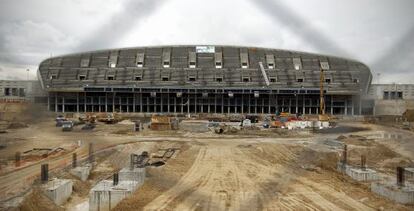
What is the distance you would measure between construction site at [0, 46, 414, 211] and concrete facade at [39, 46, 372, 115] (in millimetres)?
178

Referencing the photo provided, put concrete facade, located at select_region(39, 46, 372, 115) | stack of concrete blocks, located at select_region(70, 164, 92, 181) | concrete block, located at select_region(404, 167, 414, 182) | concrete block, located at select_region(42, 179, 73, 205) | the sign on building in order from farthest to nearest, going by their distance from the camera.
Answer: the sign on building
concrete facade, located at select_region(39, 46, 372, 115)
stack of concrete blocks, located at select_region(70, 164, 92, 181)
concrete block, located at select_region(404, 167, 414, 182)
concrete block, located at select_region(42, 179, 73, 205)

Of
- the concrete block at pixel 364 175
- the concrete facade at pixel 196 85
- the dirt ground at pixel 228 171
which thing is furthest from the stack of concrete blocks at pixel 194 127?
the concrete block at pixel 364 175

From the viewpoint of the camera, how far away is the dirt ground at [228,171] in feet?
54.0

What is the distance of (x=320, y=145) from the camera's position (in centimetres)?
3544

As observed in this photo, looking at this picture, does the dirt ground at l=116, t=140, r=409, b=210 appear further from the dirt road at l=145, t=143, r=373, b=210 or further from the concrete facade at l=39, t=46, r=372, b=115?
the concrete facade at l=39, t=46, r=372, b=115

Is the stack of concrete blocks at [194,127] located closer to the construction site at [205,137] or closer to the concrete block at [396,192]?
the construction site at [205,137]

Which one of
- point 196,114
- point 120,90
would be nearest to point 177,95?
point 196,114

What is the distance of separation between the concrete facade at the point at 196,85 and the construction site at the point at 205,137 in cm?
18

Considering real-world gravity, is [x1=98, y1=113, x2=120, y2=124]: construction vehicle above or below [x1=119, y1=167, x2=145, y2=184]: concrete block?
above

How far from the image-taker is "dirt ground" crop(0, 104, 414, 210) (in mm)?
16453

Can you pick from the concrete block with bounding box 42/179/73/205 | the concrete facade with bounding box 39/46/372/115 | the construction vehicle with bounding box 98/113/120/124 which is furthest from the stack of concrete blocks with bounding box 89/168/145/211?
the concrete facade with bounding box 39/46/372/115

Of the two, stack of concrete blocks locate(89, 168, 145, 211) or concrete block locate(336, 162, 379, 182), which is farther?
concrete block locate(336, 162, 379, 182)

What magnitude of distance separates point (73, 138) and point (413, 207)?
1165 inches

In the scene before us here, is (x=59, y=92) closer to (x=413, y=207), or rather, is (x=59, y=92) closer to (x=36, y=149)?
(x=36, y=149)
